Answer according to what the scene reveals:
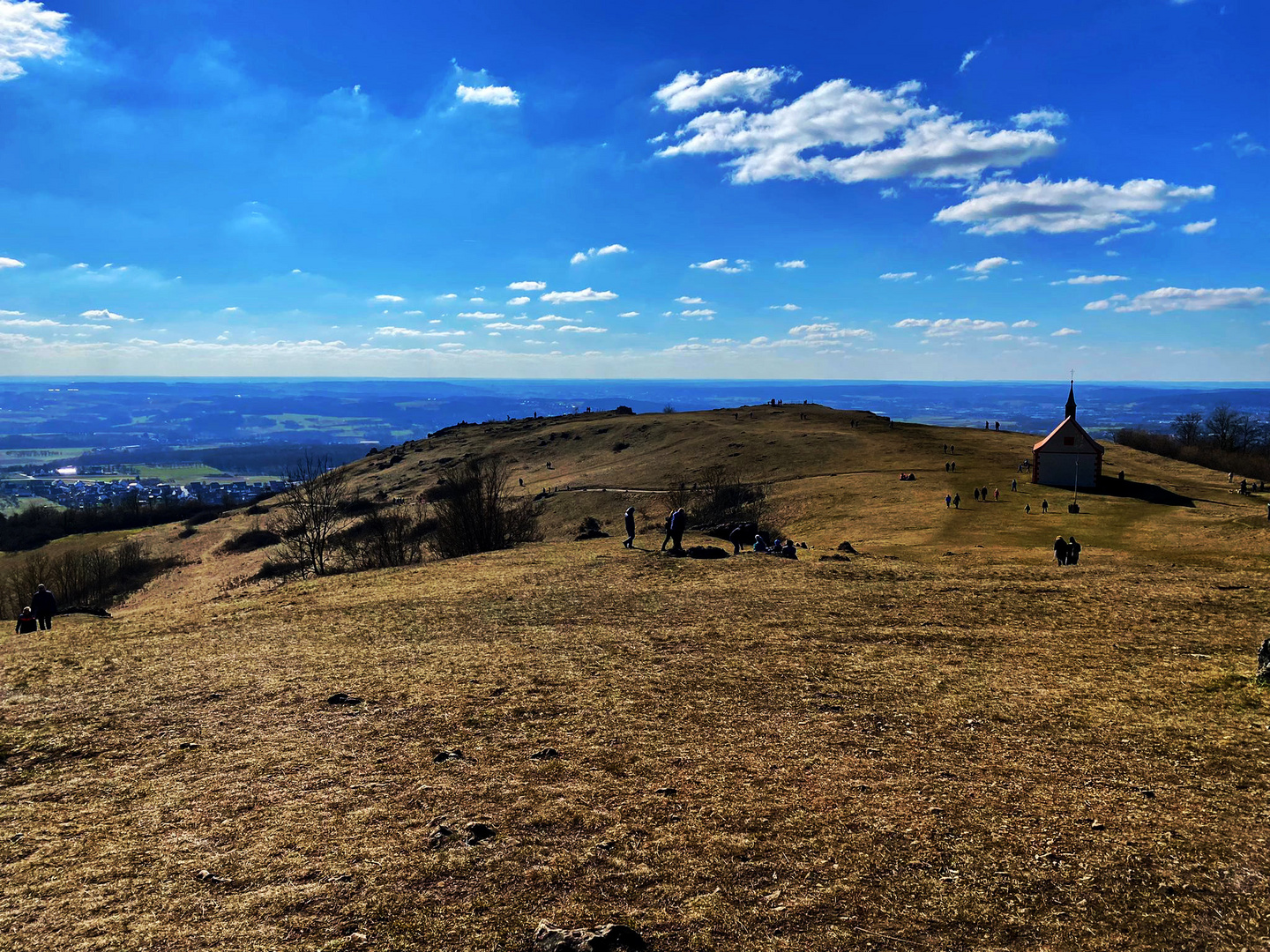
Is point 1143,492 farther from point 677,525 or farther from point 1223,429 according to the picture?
point 1223,429

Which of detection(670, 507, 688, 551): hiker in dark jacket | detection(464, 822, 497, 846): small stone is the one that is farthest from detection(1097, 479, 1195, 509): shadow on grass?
detection(464, 822, 497, 846): small stone

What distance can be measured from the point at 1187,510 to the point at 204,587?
3194 inches

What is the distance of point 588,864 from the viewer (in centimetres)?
868

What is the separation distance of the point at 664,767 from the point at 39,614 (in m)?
27.5

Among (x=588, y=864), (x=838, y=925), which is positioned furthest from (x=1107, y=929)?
(x=588, y=864)

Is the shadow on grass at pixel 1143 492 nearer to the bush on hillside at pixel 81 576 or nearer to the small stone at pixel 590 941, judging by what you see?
the small stone at pixel 590 941

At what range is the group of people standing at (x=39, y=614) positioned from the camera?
26000 mm

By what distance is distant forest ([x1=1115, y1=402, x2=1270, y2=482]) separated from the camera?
325 ft

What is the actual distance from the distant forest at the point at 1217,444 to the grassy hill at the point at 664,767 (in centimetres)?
9452

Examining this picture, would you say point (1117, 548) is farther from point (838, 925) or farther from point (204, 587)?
point (204, 587)

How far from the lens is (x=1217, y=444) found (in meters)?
119

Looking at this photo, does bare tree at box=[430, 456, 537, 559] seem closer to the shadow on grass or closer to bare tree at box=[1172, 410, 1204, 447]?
the shadow on grass

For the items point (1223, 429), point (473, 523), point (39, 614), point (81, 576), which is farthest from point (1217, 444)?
point (81, 576)

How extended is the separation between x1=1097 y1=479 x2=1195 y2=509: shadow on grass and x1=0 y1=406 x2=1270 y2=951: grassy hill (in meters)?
38.9
